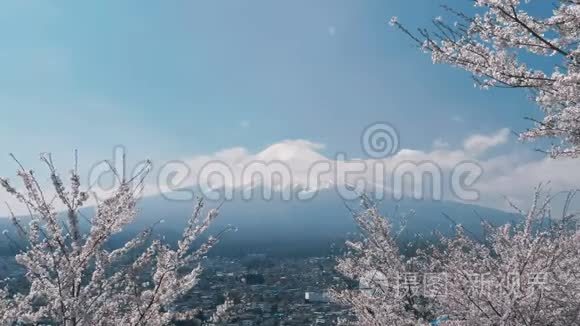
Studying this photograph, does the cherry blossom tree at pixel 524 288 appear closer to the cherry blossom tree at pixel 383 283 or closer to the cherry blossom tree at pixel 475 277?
the cherry blossom tree at pixel 475 277

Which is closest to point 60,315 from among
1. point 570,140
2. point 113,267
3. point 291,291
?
point 113,267

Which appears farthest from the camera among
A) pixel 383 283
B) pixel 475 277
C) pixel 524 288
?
pixel 383 283

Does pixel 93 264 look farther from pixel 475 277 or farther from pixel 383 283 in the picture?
Result: pixel 383 283

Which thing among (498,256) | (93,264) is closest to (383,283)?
(498,256)

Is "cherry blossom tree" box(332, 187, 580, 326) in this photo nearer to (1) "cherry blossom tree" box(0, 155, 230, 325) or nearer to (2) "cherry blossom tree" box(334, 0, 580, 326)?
(2) "cherry blossom tree" box(334, 0, 580, 326)

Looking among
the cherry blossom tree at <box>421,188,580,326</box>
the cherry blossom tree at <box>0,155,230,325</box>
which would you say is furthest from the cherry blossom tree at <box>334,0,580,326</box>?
the cherry blossom tree at <box>0,155,230,325</box>

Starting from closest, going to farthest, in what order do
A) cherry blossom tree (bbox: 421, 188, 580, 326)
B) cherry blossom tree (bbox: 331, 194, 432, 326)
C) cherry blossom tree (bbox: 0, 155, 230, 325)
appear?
cherry blossom tree (bbox: 0, 155, 230, 325)
cherry blossom tree (bbox: 421, 188, 580, 326)
cherry blossom tree (bbox: 331, 194, 432, 326)

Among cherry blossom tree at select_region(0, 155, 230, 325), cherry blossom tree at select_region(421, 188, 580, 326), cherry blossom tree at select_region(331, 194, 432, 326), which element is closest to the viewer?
cherry blossom tree at select_region(0, 155, 230, 325)

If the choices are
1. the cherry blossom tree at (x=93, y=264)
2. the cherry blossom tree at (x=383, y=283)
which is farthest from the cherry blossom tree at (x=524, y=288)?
the cherry blossom tree at (x=93, y=264)
